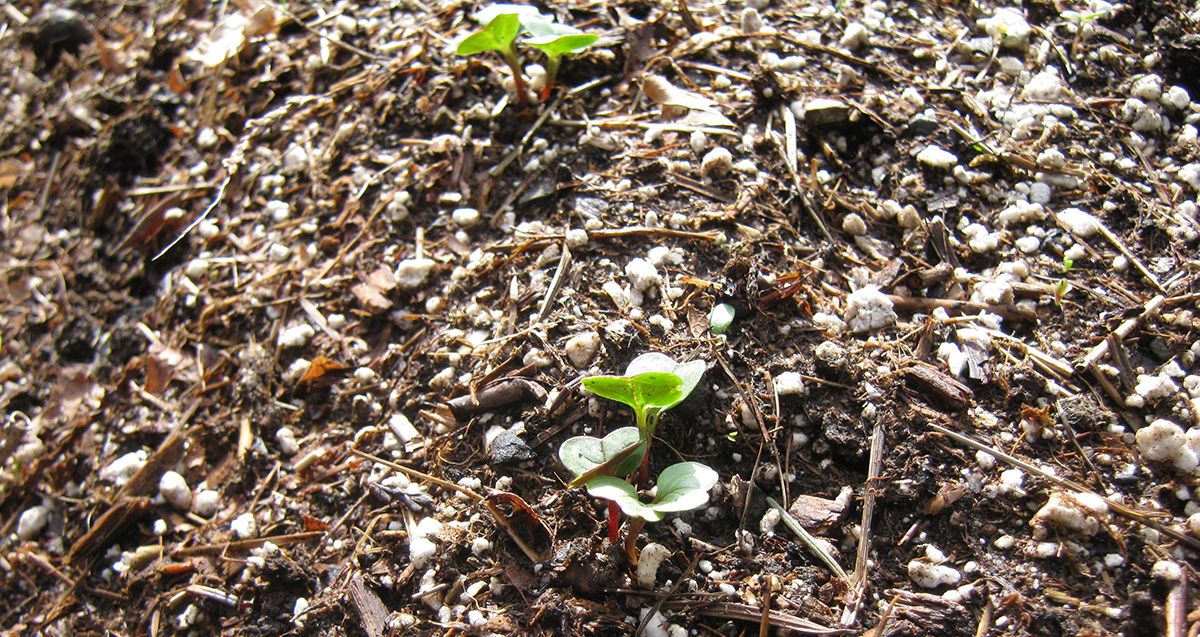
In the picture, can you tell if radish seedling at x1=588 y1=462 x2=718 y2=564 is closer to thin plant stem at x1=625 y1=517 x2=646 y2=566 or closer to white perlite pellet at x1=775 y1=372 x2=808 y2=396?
thin plant stem at x1=625 y1=517 x2=646 y2=566

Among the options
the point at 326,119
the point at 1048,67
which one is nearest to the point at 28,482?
the point at 326,119

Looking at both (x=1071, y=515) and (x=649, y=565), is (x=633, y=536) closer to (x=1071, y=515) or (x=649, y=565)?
(x=649, y=565)

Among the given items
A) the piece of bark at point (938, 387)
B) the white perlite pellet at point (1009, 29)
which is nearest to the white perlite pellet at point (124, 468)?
the piece of bark at point (938, 387)

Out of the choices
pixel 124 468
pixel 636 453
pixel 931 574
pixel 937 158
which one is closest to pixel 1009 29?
pixel 937 158

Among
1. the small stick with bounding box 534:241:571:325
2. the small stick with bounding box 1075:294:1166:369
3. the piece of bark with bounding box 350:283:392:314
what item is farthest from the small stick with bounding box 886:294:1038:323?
the piece of bark with bounding box 350:283:392:314

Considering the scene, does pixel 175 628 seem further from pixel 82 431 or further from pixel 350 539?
pixel 82 431

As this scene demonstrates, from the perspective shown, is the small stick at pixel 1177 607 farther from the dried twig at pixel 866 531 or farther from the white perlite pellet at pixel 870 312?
the white perlite pellet at pixel 870 312
